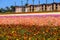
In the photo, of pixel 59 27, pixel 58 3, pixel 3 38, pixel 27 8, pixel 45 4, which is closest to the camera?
pixel 3 38

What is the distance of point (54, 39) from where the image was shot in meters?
4.61

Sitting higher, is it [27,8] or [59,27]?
[59,27]

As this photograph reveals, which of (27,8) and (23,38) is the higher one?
(23,38)

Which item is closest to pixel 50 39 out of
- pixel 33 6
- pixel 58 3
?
pixel 58 3

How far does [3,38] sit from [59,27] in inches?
76.2

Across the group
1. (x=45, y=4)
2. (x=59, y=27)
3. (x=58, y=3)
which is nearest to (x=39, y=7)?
(x=45, y=4)

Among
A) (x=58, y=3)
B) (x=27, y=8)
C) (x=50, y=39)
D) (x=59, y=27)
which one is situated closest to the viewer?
(x=50, y=39)

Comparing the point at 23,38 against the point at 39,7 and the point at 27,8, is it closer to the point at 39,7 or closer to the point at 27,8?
the point at 39,7

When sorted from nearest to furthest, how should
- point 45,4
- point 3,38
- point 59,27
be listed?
point 3,38 → point 59,27 → point 45,4

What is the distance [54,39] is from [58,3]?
2250 inches

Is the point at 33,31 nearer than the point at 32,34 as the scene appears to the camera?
No

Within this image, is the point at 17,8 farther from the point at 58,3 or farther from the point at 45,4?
the point at 58,3

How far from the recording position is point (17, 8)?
72.2 m

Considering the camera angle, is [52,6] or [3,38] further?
[52,6]
